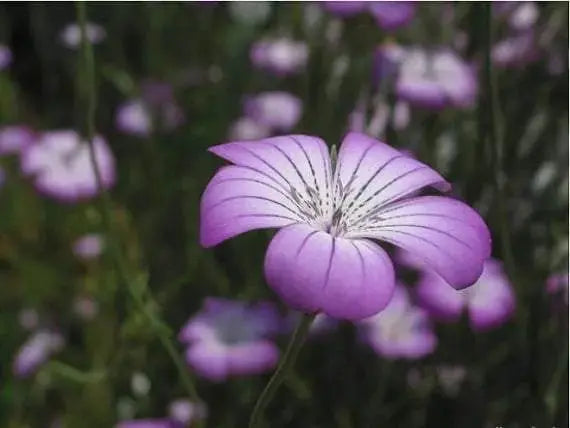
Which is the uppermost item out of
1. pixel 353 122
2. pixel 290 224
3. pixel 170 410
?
pixel 290 224

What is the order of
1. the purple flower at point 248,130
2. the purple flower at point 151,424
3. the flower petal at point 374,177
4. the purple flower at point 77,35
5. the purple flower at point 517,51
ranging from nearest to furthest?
the flower petal at point 374,177
the purple flower at point 151,424
the purple flower at point 517,51
the purple flower at point 248,130
the purple flower at point 77,35

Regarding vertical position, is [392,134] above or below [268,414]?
above

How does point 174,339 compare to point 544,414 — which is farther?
point 174,339

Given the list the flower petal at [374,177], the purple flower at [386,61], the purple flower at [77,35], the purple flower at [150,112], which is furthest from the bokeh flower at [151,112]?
the flower petal at [374,177]

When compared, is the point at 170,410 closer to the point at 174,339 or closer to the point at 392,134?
the point at 174,339

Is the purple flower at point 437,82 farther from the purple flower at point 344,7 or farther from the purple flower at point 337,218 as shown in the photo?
the purple flower at point 337,218

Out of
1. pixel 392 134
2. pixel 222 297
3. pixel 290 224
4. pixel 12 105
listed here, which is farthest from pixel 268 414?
pixel 12 105
